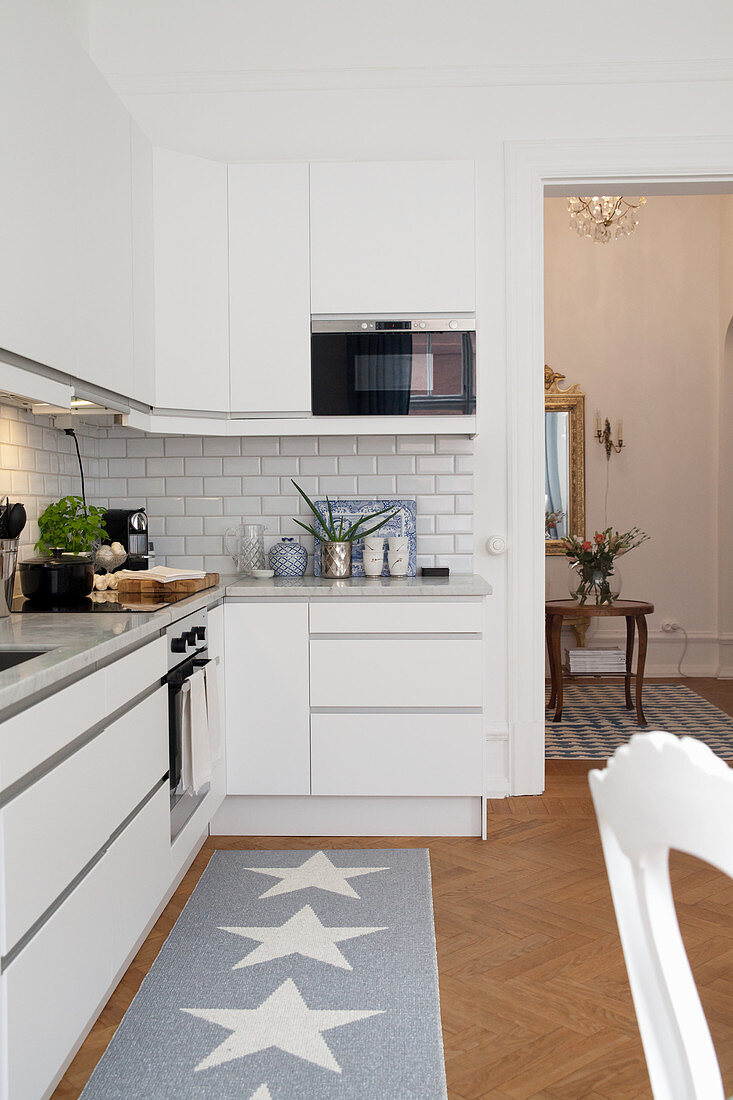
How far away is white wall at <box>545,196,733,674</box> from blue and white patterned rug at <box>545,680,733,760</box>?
668 mm

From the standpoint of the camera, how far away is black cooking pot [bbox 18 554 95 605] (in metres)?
2.82

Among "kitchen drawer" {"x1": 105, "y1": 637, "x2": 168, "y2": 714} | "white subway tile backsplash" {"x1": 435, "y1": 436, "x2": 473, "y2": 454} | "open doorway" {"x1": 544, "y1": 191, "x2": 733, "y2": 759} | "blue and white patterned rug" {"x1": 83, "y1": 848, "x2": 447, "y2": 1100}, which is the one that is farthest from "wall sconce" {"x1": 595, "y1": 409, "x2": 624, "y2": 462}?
"kitchen drawer" {"x1": 105, "y1": 637, "x2": 168, "y2": 714}

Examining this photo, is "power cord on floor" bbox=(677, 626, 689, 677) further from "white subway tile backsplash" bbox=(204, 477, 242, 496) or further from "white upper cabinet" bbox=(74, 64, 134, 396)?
"white upper cabinet" bbox=(74, 64, 134, 396)

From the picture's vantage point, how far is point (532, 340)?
3.90m

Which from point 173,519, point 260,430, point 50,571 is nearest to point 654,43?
point 260,430

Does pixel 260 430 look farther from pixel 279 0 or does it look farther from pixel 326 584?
pixel 279 0

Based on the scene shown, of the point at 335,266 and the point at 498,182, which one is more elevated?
the point at 498,182

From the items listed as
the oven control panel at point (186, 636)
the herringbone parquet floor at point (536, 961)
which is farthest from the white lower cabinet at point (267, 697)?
the oven control panel at point (186, 636)

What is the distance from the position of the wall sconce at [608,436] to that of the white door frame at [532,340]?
106 inches

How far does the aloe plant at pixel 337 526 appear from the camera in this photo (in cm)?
386

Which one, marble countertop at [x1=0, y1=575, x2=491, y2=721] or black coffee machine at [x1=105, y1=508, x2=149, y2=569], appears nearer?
marble countertop at [x1=0, y1=575, x2=491, y2=721]

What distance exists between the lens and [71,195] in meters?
2.59

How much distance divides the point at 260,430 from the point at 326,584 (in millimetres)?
668

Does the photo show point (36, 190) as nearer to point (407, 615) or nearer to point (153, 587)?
point (153, 587)
